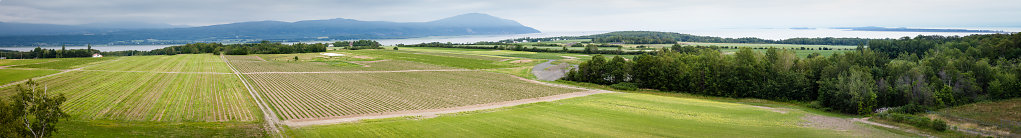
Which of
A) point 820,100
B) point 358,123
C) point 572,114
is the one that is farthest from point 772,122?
→ point 358,123

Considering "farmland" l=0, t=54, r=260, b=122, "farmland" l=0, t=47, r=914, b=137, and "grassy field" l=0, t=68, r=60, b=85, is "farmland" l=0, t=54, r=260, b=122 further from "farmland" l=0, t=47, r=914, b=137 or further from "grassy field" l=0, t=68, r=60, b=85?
"grassy field" l=0, t=68, r=60, b=85

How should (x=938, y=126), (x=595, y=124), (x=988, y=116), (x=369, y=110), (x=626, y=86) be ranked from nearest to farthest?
1. (x=938, y=126)
2. (x=595, y=124)
3. (x=988, y=116)
4. (x=369, y=110)
5. (x=626, y=86)

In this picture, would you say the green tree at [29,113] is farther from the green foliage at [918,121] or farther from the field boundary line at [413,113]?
the green foliage at [918,121]

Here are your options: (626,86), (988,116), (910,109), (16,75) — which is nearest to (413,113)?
(626,86)

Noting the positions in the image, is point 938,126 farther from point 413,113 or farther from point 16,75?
point 16,75

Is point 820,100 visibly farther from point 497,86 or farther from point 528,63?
point 528,63

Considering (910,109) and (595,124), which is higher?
(910,109)

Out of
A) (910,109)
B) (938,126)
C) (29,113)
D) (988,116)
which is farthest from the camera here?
(910,109)
